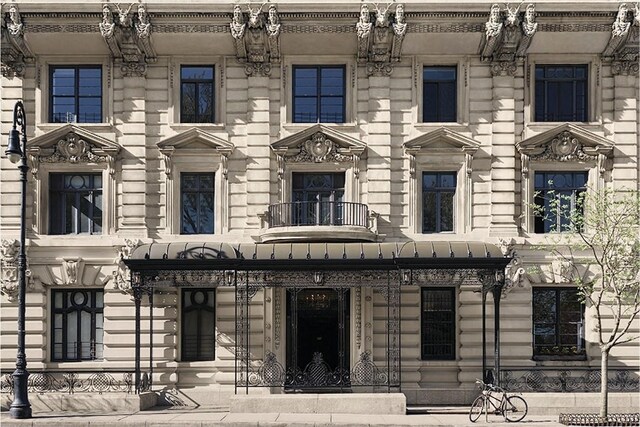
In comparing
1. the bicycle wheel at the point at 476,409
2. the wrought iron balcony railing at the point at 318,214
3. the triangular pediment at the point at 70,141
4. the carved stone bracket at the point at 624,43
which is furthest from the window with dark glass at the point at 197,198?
the carved stone bracket at the point at 624,43

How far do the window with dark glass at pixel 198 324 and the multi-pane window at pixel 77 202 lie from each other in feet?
13.4

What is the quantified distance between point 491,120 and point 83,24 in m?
13.9

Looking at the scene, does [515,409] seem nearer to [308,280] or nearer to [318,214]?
[308,280]

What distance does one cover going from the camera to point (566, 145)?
25375 mm

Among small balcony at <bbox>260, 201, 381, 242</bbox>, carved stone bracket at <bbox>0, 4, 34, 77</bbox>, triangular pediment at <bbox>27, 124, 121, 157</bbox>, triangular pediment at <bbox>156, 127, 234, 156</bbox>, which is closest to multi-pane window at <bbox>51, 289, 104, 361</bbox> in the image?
triangular pediment at <bbox>27, 124, 121, 157</bbox>

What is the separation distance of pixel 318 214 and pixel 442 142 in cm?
489

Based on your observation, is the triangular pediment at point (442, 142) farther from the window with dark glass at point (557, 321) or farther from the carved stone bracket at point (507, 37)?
the window with dark glass at point (557, 321)

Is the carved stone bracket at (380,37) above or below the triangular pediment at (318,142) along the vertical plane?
above

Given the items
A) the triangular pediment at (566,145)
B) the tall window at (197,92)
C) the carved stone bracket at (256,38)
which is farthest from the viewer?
the tall window at (197,92)

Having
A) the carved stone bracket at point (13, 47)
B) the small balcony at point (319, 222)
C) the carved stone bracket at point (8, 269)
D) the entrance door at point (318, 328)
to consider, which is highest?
the carved stone bracket at point (13, 47)

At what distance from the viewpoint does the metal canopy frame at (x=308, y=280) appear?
2248 cm

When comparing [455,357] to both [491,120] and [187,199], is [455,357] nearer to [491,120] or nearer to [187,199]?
[491,120]

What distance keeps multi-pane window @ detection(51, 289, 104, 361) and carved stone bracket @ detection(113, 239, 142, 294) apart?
1031mm

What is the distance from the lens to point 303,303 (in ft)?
84.2
